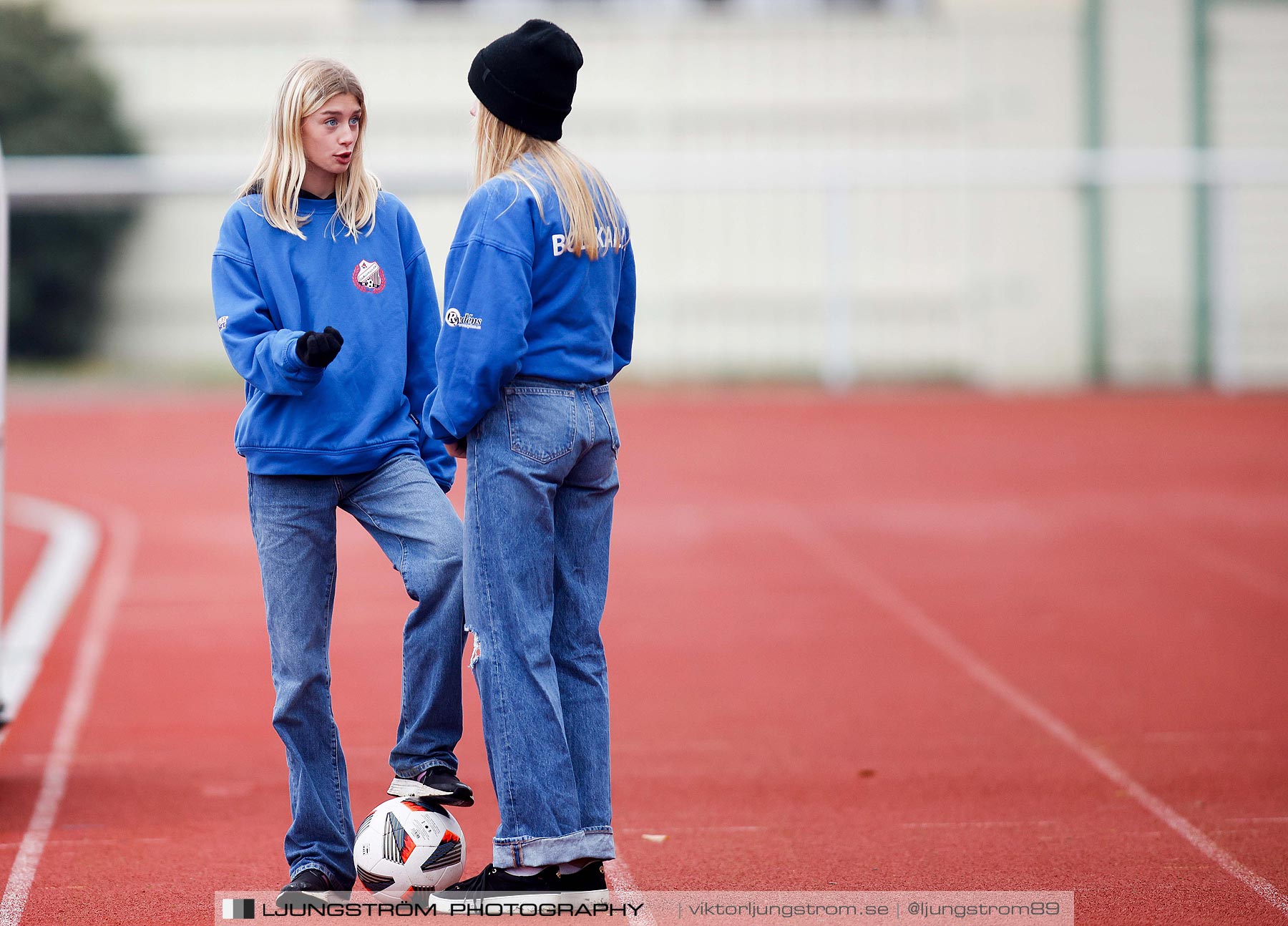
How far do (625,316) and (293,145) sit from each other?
0.83 meters

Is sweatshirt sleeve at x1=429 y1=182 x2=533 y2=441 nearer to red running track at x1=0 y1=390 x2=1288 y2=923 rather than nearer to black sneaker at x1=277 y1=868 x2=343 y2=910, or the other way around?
black sneaker at x1=277 y1=868 x2=343 y2=910

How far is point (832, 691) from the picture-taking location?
20.8 feet

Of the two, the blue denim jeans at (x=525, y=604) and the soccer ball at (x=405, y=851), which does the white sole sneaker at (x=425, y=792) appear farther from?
the blue denim jeans at (x=525, y=604)

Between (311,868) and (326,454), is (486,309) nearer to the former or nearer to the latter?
(326,454)

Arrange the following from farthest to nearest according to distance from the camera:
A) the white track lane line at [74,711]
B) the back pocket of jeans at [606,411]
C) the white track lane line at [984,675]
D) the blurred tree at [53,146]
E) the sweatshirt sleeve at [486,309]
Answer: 1. the blurred tree at [53,146]
2. the white track lane line at [984,675]
3. the white track lane line at [74,711]
4. the back pocket of jeans at [606,411]
5. the sweatshirt sleeve at [486,309]

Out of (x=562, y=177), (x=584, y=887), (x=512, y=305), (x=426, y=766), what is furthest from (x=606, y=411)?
(x=584, y=887)

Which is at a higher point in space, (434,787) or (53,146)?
(53,146)

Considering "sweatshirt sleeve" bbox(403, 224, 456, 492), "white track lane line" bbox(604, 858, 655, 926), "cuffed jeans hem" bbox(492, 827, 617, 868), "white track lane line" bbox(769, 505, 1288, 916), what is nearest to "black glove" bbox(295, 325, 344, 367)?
"sweatshirt sleeve" bbox(403, 224, 456, 492)

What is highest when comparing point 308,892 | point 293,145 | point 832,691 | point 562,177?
point 293,145

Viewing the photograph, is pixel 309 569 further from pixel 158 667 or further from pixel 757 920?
pixel 158 667

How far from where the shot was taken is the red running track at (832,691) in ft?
13.4

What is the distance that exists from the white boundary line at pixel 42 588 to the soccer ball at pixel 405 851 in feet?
6.26

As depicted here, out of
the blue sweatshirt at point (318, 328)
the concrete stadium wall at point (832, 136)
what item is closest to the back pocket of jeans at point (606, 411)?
the blue sweatshirt at point (318, 328)

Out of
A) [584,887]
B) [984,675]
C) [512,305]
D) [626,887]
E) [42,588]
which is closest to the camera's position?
[512,305]
